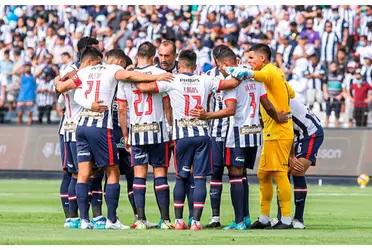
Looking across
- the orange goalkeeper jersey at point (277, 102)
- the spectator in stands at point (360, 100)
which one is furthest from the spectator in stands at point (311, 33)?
the orange goalkeeper jersey at point (277, 102)

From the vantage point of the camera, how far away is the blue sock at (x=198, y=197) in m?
16.3

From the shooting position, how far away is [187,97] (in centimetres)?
1627

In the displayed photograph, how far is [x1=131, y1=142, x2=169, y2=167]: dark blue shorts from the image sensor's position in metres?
A: 16.6

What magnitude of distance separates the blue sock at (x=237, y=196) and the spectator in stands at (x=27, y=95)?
15.0m

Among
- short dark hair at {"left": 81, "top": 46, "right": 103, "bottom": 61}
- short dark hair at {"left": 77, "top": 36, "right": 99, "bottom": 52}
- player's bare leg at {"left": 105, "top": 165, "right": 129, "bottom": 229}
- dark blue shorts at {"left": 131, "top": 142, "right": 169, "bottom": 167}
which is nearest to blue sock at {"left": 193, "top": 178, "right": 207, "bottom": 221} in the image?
dark blue shorts at {"left": 131, "top": 142, "right": 169, "bottom": 167}

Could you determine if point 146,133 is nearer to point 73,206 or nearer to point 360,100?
point 73,206

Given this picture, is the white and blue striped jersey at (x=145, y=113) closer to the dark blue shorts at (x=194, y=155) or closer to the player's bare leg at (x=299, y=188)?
the dark blue shorts at (x=194, y=155)

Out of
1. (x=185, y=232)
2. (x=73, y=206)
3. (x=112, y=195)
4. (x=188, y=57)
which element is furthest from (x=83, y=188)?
(x=188, y=57)

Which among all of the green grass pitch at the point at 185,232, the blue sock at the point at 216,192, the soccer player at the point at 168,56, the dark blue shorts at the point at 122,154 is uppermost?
the soccer player at the point at 168,56

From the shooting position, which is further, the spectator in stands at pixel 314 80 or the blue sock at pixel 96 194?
the spectator in stands at pixel 314 80

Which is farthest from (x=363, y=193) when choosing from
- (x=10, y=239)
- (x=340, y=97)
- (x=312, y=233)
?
(x=10, y=239)

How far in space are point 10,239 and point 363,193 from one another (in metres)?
12.2

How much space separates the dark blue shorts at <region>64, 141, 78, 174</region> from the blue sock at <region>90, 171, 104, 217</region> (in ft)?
1.49

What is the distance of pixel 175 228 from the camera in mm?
16469
